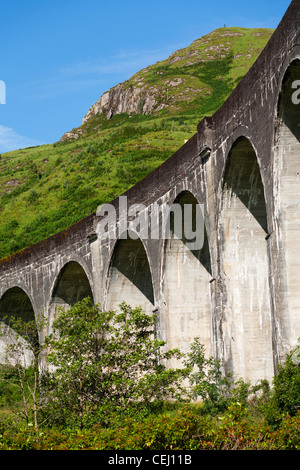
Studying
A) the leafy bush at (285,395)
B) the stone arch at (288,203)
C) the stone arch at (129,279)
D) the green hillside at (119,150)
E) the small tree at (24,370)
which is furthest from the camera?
the green hillside at (119,150)

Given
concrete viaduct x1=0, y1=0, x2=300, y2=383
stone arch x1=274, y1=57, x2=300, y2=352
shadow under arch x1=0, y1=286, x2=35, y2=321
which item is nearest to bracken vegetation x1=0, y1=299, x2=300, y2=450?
stone arch x1=274, y1=57, x2=300, y2=352

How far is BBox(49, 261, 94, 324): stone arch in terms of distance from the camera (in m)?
23.7

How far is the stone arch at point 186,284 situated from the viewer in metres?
16.5

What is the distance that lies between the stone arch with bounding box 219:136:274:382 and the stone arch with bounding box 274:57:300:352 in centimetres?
222

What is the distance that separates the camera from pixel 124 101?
80.1m

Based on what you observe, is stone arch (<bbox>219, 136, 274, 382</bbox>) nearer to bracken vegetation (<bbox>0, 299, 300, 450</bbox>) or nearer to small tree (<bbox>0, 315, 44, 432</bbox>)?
bracken vegetation (<bbox>0, 299, 300, 450</bbox>)

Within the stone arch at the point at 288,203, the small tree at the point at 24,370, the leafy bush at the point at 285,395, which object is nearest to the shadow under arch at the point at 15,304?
the small tree at the point at 24,370

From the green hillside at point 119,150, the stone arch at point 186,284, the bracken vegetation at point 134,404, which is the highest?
the green hillside at point 119,150

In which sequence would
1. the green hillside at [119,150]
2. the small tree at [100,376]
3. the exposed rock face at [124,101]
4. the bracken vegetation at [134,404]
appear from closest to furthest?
1. the bracken vegetation at [134,404]
2. the small tree at [100,376]
3. the green hillside at [119,150]
4. the exposed rock face at [124,101]

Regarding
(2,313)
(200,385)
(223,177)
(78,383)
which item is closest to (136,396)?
(78,383)

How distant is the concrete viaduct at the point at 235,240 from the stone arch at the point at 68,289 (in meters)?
1.65

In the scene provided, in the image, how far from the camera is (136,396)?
1046 cm

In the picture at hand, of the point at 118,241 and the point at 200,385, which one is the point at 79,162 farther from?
the point at 200,385

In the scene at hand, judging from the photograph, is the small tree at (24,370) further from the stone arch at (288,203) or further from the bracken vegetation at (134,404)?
the stone arch at (288,203)
